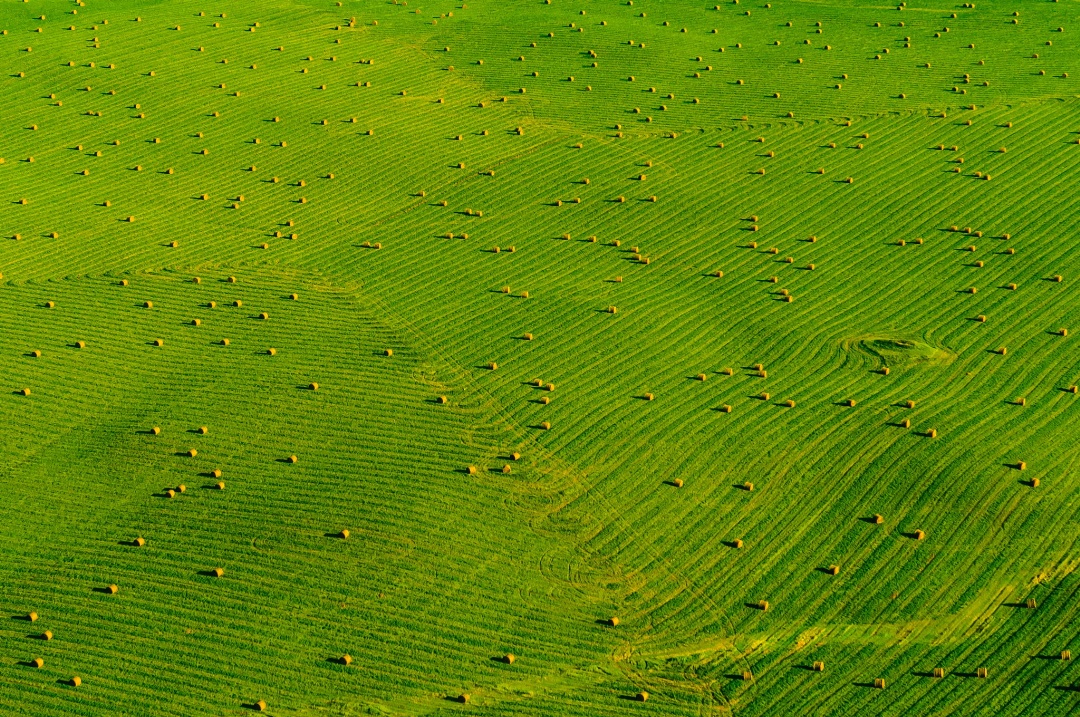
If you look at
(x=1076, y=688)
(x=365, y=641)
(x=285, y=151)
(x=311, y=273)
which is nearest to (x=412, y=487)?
(x=365, y=641)

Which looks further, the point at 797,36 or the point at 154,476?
the point at 797,36

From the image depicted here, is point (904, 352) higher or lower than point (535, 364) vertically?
higher

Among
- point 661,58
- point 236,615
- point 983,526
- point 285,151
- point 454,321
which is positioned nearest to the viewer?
point 236,615

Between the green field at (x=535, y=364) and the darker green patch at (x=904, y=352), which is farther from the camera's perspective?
the darker green patch at (x=904, y=352)

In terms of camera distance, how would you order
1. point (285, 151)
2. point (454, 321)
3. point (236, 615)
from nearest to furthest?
point (236, 615) < point (454, 321) < point (285, 151)

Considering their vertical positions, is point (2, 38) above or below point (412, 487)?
above

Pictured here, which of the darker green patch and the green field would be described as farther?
the darker green patch

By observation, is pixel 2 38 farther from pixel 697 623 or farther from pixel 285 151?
pixel 697 623

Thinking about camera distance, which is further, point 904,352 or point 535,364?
point 904,352
